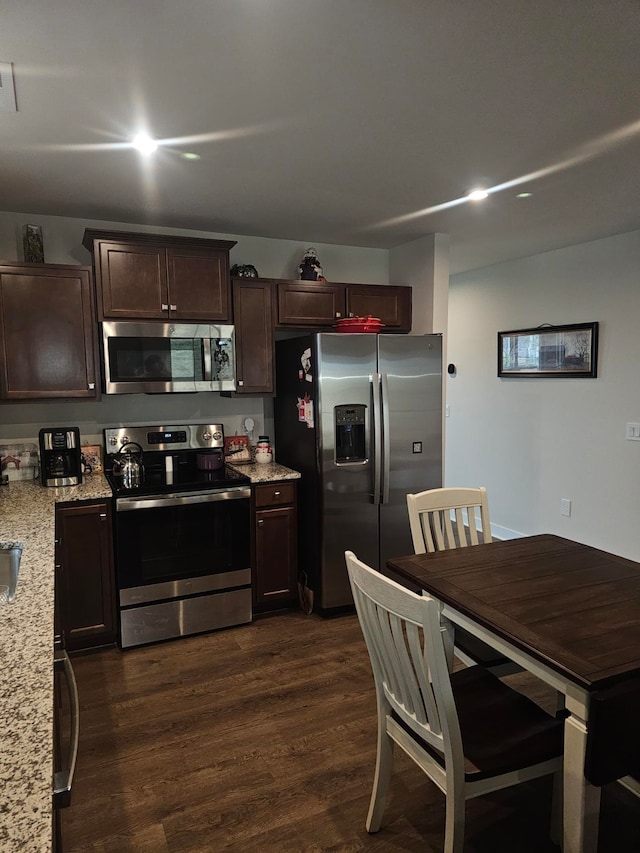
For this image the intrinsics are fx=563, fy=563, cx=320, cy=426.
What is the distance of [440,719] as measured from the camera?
1507 mm

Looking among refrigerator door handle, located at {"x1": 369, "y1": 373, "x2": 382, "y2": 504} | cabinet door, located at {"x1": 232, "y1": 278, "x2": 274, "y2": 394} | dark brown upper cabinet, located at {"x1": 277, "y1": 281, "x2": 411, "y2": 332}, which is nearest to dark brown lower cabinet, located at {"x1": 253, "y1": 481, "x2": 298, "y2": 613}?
refrigerator door handle, located at {"x1": 369, "y1": 373, "x2": 382, "y2": 504}

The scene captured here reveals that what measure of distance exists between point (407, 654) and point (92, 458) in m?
2.66

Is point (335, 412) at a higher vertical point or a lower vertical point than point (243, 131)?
lower

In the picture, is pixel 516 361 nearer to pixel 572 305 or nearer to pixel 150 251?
pixel 572 305

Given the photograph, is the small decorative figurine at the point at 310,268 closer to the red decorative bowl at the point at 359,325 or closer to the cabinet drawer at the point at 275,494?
the red decorative bowl at the point at 359,325

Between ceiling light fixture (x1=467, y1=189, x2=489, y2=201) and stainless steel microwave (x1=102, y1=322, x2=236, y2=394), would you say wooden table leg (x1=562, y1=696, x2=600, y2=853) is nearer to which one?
ceiling light fixture (x1=467, y1=189, x2=489, y2=201)

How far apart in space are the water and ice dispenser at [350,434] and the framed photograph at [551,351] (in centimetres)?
200

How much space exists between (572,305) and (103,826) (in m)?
4.42

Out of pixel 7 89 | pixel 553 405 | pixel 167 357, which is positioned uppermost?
pixel 7 89

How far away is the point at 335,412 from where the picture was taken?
3469mm

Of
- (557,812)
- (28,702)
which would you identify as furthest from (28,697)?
(557,812)

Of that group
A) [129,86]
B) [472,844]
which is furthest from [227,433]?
[472,844]

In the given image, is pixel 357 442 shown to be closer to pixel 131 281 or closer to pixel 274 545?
pixel 274 545

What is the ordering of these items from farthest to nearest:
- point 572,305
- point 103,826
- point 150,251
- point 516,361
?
point 516,361, point 572,305, point 150,251, point 103,826
